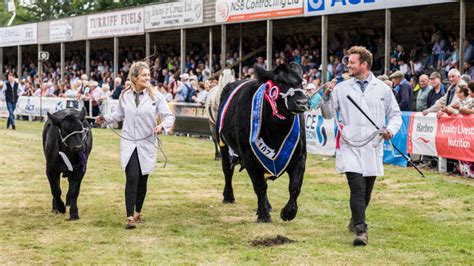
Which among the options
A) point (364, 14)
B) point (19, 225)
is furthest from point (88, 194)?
point (364, 14)

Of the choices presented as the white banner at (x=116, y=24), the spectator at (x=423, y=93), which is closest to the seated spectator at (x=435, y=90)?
the spectator at (x=423, y=93)

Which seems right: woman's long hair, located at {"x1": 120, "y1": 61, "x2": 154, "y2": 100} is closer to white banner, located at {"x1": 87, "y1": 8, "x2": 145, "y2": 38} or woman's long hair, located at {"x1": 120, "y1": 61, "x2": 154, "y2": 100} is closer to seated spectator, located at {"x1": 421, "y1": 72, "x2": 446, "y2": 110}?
seated spectator, located at {"x1": 421, "y1": 72, "x2": 446, "y2": 110}

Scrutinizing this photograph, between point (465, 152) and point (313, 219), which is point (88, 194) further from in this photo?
point (465, 152)

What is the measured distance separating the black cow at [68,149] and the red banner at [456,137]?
6783mm

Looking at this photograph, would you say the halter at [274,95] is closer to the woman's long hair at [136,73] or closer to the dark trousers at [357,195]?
the dark trousers at [357,195]

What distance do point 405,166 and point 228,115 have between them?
635cm

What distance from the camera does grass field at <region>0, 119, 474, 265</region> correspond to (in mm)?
7445

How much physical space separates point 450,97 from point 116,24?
72.5ft

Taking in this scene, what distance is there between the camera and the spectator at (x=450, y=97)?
14427mm

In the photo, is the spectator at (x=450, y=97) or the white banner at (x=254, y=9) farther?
the white banner at (x=254, y=9)

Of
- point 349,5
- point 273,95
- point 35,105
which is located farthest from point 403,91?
point 35,105

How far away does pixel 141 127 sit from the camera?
351 inches

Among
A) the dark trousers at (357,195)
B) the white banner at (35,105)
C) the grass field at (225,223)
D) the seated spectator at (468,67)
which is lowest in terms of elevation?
the grass field at (225,223)

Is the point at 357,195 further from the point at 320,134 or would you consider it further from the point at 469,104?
the point at 320,134
